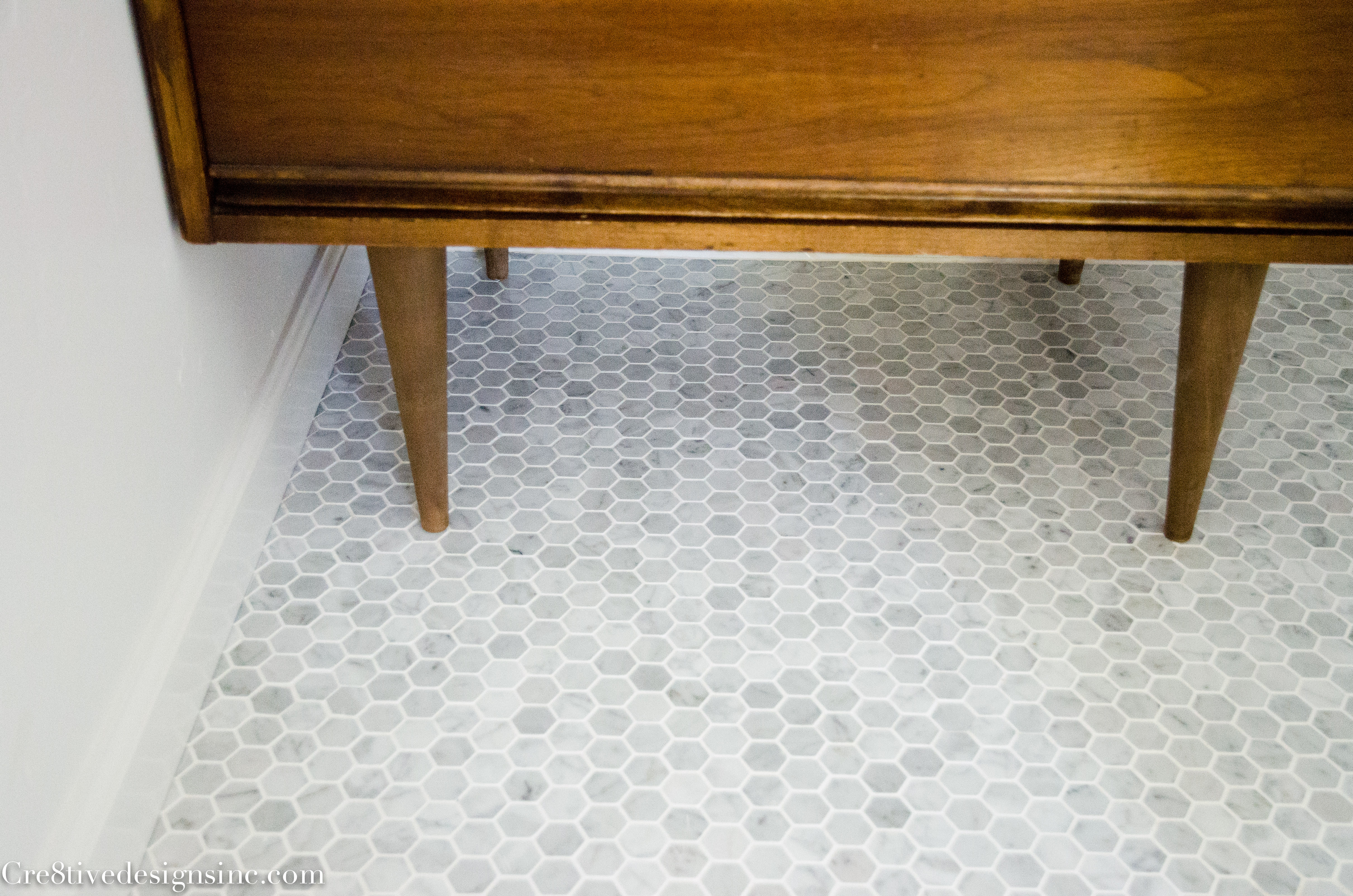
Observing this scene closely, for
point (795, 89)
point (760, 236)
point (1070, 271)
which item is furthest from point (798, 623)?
point (1070, 271)

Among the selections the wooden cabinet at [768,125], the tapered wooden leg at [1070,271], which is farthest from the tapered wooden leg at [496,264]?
the tapered wooden leg at [1070,271]

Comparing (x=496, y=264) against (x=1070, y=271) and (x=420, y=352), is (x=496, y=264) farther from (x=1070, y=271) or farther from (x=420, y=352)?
(x=1070, y=271)

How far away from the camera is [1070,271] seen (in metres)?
1.82

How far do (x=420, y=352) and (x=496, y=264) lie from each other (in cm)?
59

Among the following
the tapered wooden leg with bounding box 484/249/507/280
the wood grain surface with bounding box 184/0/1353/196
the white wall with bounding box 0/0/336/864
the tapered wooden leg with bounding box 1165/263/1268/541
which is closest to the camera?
the white wall with bounding box 0/0/336/864

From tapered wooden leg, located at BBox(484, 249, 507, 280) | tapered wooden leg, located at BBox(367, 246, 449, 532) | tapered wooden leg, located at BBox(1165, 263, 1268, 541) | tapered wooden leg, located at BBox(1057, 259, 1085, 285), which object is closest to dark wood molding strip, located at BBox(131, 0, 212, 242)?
tapered wooden leg, located at BBox(367, 246, 449, 532)

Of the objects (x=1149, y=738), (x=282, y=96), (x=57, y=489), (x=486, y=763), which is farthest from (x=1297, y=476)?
(x=57, y=489)

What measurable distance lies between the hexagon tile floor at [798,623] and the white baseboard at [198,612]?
3cm

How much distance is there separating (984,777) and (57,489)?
2.74 feet

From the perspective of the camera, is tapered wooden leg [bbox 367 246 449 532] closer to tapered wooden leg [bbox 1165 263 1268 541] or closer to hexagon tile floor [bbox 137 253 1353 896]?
hexagon tile floor [bbox 137 253 1353 896]

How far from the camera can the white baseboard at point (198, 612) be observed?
0.95m

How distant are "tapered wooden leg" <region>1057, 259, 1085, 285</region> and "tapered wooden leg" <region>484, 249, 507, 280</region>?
2.78ft

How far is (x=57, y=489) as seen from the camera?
34.7 inches

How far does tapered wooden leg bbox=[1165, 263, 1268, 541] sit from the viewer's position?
1.18m
